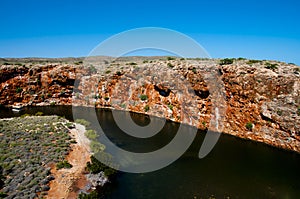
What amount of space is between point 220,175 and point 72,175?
14.0 metres

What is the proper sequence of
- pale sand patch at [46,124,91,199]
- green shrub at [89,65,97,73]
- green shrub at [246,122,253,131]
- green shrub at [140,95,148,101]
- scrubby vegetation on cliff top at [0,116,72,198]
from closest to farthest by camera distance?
1. pale sand patch at [46,124,91,199]
2. scrubby vegetation on cliff top at [0,116,72,198]
3. green shrub at [246,122,253,131]
4. green shrub at [140,95,148,101]
5. green shrub at [89,65,97,73]

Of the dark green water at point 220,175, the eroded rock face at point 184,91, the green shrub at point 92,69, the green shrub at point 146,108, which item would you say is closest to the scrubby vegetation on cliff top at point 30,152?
the dark green water at point 220,175

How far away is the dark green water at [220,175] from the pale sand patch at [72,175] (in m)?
3.13

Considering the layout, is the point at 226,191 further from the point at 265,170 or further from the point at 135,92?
the point at 135,92

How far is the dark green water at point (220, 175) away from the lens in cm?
2054

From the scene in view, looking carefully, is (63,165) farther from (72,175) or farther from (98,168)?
(98,168)

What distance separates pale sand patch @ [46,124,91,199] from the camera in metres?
18.6

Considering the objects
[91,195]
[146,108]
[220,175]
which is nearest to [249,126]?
[220,175]

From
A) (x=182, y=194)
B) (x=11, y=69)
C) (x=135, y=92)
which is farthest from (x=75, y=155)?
(x=11, y=69)

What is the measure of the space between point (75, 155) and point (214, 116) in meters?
24.9

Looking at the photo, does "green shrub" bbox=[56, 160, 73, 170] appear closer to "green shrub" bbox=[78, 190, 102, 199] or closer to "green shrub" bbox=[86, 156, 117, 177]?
"green shrub" bbox=[86, 156, 117, 177]

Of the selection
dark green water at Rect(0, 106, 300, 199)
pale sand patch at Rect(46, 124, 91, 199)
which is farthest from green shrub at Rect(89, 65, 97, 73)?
pale sand patch at Rect(46, 124, 91, 199)

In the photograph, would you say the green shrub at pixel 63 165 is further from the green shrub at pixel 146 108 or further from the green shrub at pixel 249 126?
the green shrub at pixel 146 108

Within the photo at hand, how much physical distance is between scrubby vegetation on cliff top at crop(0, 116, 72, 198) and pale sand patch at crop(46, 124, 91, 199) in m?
0.57
